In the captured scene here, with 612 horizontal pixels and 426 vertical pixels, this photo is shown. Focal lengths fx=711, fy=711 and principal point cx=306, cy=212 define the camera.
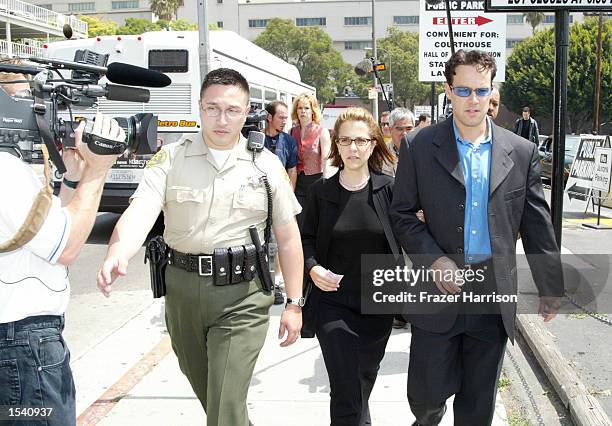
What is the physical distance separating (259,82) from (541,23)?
82.9 meters

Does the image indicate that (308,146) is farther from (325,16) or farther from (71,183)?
(325,16)

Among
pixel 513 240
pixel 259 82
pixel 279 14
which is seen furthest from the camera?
pixel 279 14

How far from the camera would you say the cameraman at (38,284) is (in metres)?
2.18

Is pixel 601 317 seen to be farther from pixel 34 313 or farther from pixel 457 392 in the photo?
pixel 34 313

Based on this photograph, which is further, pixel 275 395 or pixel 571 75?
pixel 571 75

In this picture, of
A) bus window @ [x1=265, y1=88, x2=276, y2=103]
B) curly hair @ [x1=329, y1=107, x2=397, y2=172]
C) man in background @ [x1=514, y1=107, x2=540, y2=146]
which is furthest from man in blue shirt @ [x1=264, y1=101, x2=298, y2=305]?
man in background @ [x1=514, y1=107, x2=540, y2=146]

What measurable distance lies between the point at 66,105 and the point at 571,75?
51658 mm

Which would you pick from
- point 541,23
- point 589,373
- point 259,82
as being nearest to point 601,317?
point 589,373

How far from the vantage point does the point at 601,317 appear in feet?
20.2

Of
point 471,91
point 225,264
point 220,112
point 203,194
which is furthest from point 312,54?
point 225,264

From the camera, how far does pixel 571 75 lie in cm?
4947

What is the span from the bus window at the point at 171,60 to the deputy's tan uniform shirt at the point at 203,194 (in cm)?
765

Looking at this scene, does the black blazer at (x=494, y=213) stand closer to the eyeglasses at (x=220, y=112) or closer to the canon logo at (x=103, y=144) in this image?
the eyeglasses at (x=220, y=112)

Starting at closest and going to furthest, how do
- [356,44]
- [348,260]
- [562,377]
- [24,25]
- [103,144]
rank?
[103,144] → [348,260] → [562,377] → [24,25] → [356,44]
